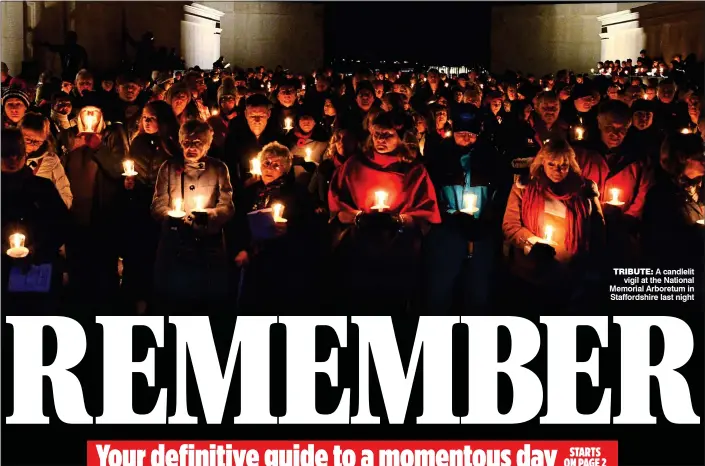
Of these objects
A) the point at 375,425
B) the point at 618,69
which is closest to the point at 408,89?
the point at 375,425

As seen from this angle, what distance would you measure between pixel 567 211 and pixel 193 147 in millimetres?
2478

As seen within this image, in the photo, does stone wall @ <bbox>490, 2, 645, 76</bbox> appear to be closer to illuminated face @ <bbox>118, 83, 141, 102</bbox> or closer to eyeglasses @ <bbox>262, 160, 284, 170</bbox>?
illuminated face @ <bbox>118, 83, 141, 102</bbox>

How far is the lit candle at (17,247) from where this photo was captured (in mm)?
7266

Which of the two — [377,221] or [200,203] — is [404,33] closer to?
[200,203]

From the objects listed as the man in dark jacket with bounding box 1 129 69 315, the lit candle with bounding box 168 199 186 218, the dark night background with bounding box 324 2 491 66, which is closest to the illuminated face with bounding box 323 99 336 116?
the lit candle with bounding box 168 199 186 218

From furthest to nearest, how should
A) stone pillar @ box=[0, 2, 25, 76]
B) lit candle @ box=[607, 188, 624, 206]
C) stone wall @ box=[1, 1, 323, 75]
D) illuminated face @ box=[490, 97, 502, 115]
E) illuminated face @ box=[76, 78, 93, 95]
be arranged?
stone wall @ box=[1, 1, 323, 75]
stone pillar @ box=[0, 2, 25, 76]
illuminated face @ box=[76, 78, 93, 95]
illuminated face @ box=[490, 97, 502, 115]
lit candle @ box=[607, 188, 624, 206]

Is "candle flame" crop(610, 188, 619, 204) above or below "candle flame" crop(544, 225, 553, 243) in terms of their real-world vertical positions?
above

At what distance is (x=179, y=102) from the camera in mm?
11016

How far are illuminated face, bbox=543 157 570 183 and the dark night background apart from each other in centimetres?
3438

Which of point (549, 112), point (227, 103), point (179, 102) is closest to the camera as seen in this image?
point (179, 102)

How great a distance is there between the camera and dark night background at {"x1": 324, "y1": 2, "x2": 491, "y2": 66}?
42.9m

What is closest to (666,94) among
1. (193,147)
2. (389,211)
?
(389,211)

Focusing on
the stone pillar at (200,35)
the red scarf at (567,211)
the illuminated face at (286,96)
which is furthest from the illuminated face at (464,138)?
the stone pillar at (200,35)

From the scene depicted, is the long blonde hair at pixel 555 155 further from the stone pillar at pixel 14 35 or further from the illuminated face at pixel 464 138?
the stone pillar at pixel 14 35
